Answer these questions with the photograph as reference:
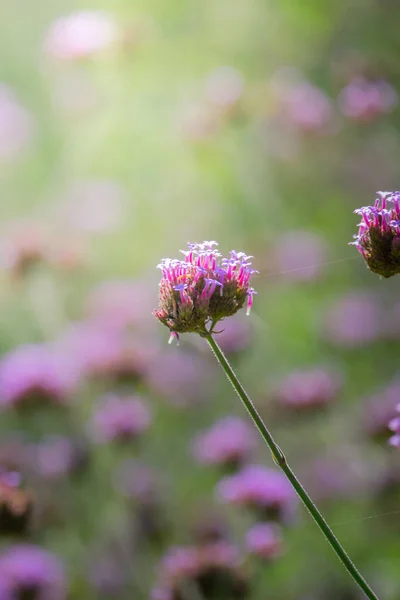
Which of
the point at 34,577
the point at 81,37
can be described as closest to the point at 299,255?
Answer: the point at 81,37

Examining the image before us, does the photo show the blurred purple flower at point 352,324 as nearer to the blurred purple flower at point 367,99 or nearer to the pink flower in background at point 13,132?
the blurred purple flower at point 367,99

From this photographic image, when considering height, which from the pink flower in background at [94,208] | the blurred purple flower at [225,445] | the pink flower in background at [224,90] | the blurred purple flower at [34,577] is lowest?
the blurred purple flower at [34,577]

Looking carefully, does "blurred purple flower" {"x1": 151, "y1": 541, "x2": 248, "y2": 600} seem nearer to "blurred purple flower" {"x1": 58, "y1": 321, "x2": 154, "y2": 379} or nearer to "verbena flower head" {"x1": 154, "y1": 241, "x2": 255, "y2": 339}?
"blurred purple flower" {"x1": 58, "y1": 321, "x2": 154, "y2": 379}

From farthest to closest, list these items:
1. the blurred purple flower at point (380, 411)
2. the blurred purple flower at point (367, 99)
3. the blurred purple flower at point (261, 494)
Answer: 1. the blurred purple flower at point (367, 99)
2. the blurred purple flower at point (380, 411)
3. the blurred purple flower at point (261, 494)

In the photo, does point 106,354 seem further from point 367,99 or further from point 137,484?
point 367,99

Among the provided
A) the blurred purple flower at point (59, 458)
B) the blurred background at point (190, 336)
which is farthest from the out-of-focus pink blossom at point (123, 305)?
the blurred purple flower at point (59, 458)

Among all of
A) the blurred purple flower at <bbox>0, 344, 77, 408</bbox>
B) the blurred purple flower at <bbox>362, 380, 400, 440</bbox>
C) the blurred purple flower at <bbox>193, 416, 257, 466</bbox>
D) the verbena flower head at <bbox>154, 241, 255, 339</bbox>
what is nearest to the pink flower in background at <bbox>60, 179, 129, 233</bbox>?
the blurred purple flower at <bbox>0, 344, 77, 408</bbox>
